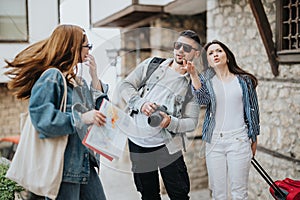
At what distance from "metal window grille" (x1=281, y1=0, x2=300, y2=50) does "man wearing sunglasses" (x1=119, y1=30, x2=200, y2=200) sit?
4.25 ft

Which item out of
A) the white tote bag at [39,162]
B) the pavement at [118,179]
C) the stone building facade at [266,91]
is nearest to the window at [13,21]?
the stone building facade at [266,91]

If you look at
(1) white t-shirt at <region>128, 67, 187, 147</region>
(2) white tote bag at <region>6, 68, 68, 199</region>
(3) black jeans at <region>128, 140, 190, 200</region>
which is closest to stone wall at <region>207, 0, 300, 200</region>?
(3) black jeans at <region>128, 140, 190, 200</region>

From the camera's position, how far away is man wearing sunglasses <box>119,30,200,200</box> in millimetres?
1797

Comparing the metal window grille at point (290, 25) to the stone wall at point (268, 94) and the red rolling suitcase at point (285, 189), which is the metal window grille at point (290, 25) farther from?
the red rolling suitcase at point (285, 189)

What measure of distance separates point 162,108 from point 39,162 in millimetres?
607

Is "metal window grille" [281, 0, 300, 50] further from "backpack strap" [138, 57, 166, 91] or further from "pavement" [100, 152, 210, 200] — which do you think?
"pavement" [100, 152, 210, 200]

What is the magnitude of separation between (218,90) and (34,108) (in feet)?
3.14

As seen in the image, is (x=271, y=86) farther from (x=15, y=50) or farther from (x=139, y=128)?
(x=15, y=50)

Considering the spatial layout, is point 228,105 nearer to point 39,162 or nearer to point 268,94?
point 39,162

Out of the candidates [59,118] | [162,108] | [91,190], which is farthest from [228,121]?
[59,118]

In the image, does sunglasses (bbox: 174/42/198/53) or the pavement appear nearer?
sunglasses (bbox: 174/42/198/53)

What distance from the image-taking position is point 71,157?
5.66ft

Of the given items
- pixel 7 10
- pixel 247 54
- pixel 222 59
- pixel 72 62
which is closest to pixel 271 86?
pixel 247 54

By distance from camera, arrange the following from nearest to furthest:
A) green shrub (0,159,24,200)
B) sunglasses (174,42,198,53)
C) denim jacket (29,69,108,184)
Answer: denim jacket (29,69,108,184)
sunglasses (174,42,198,53)
green shrub (0,159,24,200)
